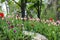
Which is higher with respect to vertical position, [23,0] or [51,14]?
[23,0]

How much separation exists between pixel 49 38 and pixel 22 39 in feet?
3.79

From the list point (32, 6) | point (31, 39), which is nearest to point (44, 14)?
point (32, 6)

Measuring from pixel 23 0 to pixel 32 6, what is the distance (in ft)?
3.58

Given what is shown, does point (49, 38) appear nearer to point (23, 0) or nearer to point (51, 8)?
point (23, 0)

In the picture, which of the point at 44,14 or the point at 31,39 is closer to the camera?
the point at 31,39

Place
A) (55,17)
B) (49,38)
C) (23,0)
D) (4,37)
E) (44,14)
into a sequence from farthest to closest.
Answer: (44,14)
(55,17)
(23,0)
(49,38)
(4,37)

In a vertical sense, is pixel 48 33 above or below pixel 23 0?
below

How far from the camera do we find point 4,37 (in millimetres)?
4070

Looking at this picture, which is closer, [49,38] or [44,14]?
[49,38]

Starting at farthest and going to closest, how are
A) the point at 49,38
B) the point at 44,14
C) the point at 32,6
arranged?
the point at 44,14
the point at 32,6
the point at 49,38

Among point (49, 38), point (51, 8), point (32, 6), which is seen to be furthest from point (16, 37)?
point (51, 8)

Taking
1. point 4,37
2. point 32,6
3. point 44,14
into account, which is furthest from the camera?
point 44,14

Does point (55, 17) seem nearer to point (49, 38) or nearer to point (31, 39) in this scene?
point (49, 38)

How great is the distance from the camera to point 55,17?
510 inches
